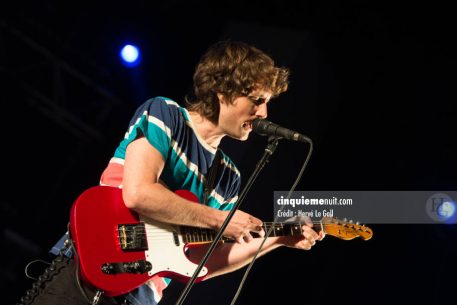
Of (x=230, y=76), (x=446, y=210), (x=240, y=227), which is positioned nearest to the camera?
(x=240, y=227)

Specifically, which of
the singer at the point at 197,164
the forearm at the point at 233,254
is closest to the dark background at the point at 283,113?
the forearm at the point at 233,254

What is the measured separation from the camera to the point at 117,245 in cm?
257

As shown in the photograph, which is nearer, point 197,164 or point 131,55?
point 197,164

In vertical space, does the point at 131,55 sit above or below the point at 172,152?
above

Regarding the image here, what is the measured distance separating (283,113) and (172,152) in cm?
174

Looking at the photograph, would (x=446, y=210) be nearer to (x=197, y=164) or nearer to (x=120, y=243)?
(x=197, y=164)

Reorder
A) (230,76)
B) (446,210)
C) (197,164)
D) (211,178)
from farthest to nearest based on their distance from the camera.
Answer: (446,210) < (230,76) < (211,178) < (197,164)

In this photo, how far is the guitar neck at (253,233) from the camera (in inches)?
111

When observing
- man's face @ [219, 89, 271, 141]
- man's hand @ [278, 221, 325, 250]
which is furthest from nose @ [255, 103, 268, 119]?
man's hand @ [278, 221, 325, 250]

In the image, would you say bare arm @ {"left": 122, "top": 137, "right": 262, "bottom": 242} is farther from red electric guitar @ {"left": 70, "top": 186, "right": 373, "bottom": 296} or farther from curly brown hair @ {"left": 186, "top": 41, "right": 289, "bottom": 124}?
curly brown hair @ {"left": 186, "top": 41, "right": 289, "bottom": 124}

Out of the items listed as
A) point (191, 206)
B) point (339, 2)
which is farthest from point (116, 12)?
point (191, 206)

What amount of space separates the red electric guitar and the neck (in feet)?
1.25

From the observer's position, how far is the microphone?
247cm

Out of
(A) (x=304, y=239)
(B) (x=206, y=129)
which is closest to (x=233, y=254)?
(A) (x=304, y=239)
